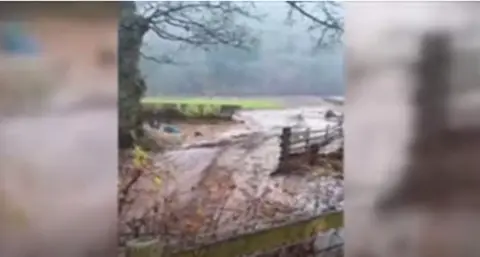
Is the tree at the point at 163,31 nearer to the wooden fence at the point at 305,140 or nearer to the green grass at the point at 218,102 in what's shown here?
the green grass at the point at 218,102

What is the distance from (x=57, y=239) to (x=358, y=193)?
25.8 inches

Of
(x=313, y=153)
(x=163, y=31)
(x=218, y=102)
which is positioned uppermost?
(x=163, y=31)

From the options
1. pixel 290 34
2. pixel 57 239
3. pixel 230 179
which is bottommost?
pixel 57 239

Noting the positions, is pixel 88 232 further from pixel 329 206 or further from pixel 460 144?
pixel 460 144

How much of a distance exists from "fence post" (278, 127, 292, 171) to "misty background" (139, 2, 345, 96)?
84 mm

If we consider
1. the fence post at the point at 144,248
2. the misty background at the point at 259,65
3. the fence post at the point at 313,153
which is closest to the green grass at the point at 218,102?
the misty background at the point at 259,65

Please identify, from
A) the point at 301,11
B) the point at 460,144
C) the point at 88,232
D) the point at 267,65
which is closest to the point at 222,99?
the point at 267,65

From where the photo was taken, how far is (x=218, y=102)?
73.9 inches

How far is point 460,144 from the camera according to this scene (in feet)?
6.16

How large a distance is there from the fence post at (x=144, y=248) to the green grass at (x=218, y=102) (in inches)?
11.6

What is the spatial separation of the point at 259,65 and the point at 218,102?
0.12 meters

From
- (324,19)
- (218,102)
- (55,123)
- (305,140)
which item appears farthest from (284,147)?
(55,123)

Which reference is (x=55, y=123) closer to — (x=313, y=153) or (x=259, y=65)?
(x=259, y=65)

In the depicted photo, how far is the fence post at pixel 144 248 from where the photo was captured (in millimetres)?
1873
